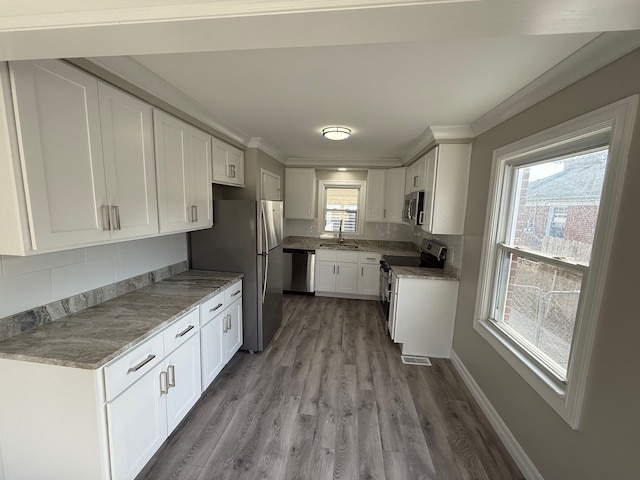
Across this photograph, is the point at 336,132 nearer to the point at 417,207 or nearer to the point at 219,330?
the point at 417,207

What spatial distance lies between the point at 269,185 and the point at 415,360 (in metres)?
2.88

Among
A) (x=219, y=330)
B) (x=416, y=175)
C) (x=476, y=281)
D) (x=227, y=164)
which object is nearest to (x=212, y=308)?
(x=219, y=330)

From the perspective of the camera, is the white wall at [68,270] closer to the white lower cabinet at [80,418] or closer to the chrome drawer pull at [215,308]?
the white lower cabinet at [80,418]

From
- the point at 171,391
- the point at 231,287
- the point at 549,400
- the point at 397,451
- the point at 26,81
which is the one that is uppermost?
the point at 26,81

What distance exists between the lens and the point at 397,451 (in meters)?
1.79

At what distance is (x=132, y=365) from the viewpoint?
140 centimetres

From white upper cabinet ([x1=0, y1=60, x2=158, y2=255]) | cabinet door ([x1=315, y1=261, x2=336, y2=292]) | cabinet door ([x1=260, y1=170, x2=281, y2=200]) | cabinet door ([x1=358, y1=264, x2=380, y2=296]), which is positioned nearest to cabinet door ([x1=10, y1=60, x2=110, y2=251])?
white upper cabinet ([x1=0, y1=60, x2=158, y2=255])

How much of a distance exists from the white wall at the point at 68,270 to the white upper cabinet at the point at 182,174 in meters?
0.41

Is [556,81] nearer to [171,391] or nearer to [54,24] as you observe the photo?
[54,24]

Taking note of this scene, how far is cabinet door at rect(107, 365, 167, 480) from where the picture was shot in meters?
1.32

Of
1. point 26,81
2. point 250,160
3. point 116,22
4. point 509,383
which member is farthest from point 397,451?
point 250,160

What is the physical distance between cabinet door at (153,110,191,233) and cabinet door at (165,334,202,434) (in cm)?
87

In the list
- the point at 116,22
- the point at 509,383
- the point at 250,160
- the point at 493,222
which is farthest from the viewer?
the point at 250,160

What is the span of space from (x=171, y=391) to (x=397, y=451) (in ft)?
5.03
